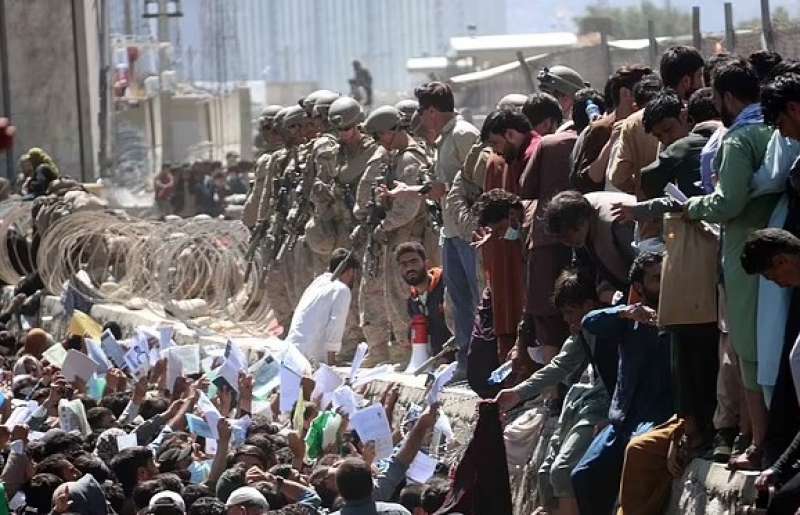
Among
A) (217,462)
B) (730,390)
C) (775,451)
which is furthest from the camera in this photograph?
(217,462)

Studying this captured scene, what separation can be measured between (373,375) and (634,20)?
3016 centimetres

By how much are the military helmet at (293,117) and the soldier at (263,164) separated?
1.46 feet

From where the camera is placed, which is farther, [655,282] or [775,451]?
[655,282]

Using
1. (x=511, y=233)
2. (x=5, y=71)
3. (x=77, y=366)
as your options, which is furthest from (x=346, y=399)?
(x=5, y=71)

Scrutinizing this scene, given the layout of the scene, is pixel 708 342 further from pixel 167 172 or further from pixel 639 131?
pixel 167 172

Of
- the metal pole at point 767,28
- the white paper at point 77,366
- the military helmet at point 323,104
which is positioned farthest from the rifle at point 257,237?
the metal pole at point 767,28

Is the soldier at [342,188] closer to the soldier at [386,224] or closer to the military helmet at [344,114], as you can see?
the military helmet at [344,114]

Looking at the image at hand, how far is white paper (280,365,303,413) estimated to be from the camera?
45.5 feet

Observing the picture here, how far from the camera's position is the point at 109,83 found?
5012 cm

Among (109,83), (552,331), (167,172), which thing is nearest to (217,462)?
(552,331)

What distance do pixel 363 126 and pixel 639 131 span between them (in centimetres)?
598

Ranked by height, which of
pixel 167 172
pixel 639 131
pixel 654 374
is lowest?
pixel 167 172

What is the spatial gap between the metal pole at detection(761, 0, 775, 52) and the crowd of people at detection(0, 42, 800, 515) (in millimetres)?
2079

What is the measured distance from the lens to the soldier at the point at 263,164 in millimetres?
19766
